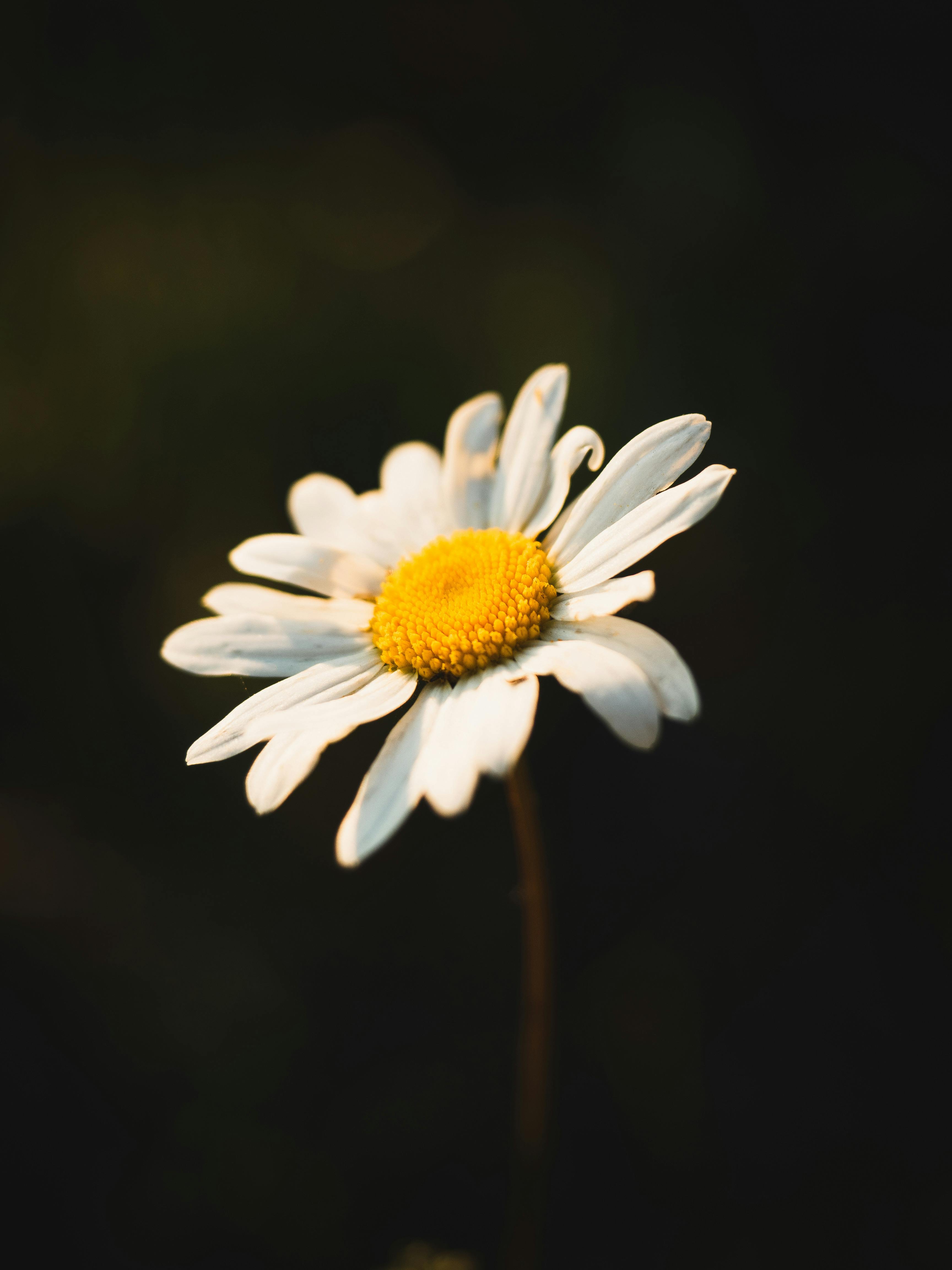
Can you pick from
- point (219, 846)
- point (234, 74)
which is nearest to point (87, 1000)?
point (219, 846)

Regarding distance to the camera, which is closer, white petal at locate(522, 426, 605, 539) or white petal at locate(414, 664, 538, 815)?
white petal at locate(414, 664, 538, 815)

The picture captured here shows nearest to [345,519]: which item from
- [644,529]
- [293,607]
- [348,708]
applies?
[293,607]

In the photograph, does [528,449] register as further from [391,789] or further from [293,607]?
[391,789]

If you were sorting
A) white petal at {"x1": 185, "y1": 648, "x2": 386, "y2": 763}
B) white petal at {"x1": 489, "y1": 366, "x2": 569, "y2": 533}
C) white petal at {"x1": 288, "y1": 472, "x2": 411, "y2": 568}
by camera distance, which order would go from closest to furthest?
white petal at {"x1": 185, "y1": 648, "x2": 386, "y2": 763} < white petal at {"x1": 489, "y1": 366, "x2": 569, "y2": 533} < white petal at {"x1": 288, "y1": 472, "x2": 411, "y2": 568}

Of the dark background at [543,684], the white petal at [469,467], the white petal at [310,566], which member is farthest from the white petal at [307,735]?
the dark background at [543,684]

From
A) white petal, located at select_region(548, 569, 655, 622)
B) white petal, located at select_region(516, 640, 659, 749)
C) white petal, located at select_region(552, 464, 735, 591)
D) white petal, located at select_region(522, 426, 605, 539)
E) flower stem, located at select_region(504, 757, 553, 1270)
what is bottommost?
flower stem, located at select_region(504, 757, 553, 1270)

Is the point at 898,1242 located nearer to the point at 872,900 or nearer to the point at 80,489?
the point at 872,900

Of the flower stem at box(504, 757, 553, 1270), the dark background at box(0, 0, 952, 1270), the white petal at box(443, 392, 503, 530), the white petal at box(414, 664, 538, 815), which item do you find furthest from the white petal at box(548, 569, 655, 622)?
the dark background at box(0, 0, 952, 1270)

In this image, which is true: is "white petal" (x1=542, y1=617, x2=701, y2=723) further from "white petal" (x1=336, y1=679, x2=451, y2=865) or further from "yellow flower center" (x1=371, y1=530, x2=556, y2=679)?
"white petal" (x1=336, y1=679, x2=451, y2=865)
